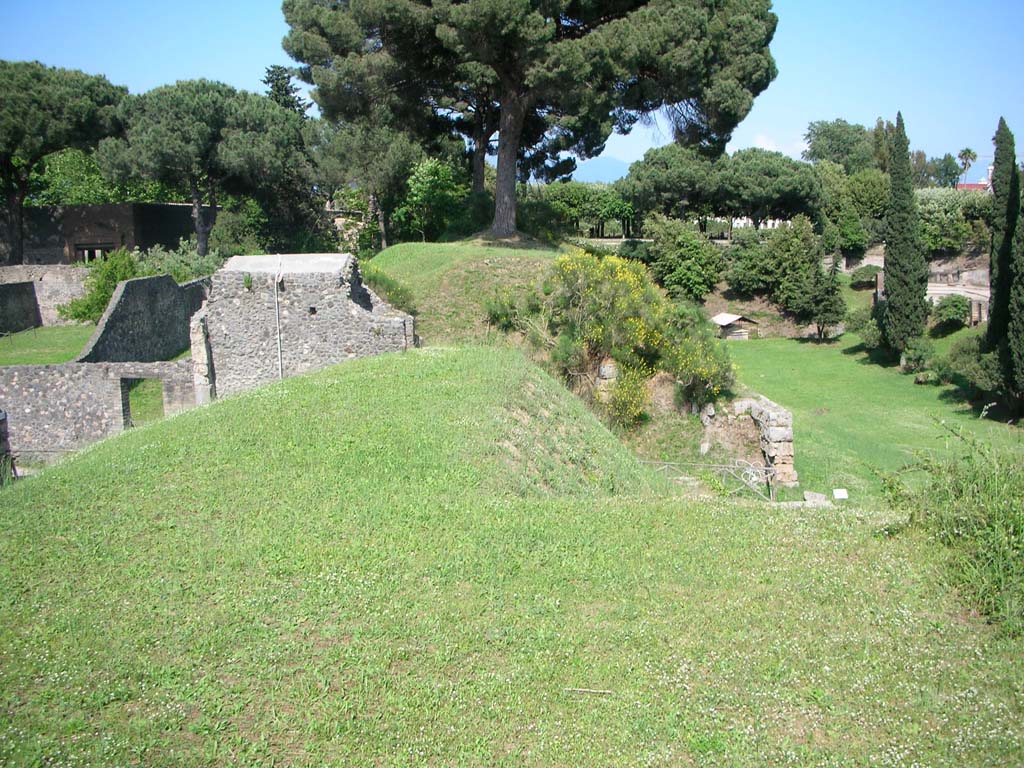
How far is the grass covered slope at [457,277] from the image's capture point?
20.6 metres

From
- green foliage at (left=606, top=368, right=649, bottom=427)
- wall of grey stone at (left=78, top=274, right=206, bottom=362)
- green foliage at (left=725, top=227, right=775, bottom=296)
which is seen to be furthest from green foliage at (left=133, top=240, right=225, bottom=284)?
green foliage at (left=725, top=227, right=775, bottom=296)

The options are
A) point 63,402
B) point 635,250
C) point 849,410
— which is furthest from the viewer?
Answer: point 635,250

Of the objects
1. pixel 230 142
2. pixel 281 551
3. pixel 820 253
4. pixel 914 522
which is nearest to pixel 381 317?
pixel 281 551

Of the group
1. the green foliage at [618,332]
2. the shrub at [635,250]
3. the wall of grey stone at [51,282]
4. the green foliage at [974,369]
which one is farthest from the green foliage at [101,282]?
the green foliage at [974,369]

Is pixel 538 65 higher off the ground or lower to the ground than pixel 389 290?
higher

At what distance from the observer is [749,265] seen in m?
39.6

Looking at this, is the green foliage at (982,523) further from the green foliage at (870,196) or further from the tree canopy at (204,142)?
the green foliage at (870,196)

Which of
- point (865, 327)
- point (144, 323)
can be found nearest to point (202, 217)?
point (144, 323)

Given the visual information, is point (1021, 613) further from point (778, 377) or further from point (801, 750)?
point (778, 377)

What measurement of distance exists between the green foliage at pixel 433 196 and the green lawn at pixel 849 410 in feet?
41.7

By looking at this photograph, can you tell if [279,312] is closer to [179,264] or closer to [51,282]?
[179,264]

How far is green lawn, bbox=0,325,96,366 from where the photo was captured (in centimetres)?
2241

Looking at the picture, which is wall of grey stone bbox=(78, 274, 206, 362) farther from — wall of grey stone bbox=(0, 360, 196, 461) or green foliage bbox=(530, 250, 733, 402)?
green foliage bbox=(530, 250, 733, 402)

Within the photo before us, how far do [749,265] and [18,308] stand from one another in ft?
101
